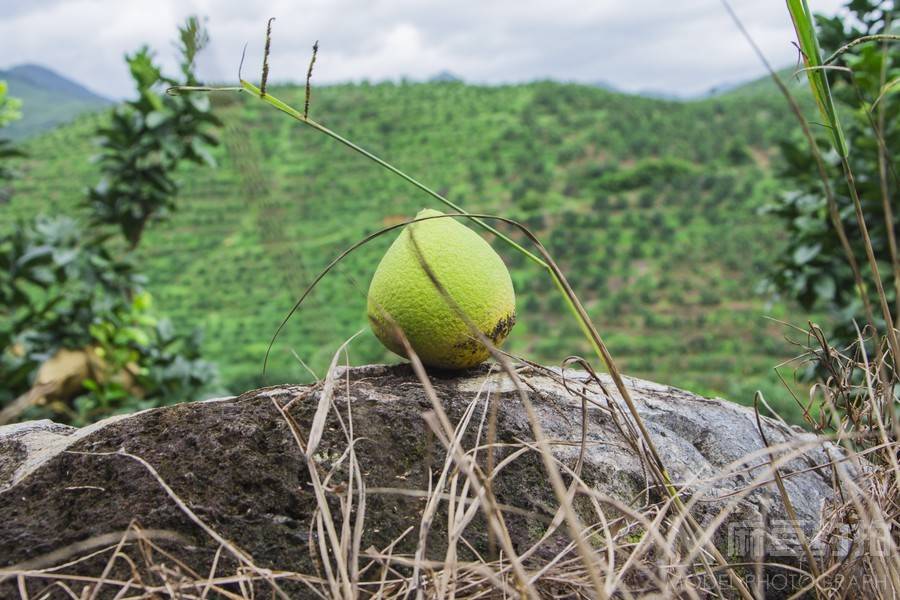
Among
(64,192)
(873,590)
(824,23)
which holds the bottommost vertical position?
(64,192)

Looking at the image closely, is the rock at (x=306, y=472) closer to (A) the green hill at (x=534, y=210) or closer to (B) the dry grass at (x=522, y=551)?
(B) the dry grass at (x=522, y=551)

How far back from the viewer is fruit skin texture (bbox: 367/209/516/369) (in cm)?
162

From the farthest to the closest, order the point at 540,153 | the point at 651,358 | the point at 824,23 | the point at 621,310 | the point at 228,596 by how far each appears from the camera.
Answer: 1. the point at 540,153
2. the point at 621,310
3. the point at 651,358
4. the point at 824,23
5. the point at 228,596

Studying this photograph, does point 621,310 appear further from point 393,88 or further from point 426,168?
point 393,88

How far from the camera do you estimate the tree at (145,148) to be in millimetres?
3793

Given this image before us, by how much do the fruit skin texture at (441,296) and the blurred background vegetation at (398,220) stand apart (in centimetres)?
12

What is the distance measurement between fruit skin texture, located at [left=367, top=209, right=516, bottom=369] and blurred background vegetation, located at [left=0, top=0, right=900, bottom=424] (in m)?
0.12

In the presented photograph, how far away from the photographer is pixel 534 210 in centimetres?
1792

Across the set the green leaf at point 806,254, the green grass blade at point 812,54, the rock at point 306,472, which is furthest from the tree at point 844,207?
the green grass blade at point 812,54

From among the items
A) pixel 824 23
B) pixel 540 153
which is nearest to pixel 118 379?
pixel 824 23

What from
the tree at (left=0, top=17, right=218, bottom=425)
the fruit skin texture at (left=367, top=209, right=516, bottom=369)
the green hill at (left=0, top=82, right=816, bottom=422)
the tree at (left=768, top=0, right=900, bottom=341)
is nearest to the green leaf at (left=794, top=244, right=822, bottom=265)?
the tree at (left=768, top=0, right=900, bottom=341)

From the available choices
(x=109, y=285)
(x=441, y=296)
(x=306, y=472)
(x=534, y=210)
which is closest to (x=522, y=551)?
(x=306, y=472)

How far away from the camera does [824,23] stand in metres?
3.82

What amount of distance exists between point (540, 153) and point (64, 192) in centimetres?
1357
